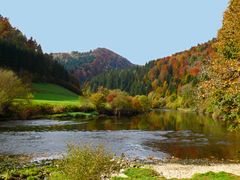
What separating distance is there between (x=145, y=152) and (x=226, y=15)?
2316 centimetres

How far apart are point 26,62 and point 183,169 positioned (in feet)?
449

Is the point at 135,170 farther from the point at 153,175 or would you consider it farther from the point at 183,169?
the point at 183,169

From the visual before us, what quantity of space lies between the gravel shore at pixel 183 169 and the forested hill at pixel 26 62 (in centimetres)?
12085

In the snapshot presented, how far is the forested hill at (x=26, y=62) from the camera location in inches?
6093

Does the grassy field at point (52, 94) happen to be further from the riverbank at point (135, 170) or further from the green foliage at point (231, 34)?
the green foliage at point (231, 34)

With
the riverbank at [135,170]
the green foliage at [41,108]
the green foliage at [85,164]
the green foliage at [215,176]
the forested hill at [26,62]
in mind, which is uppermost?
the forested hill at [26,62]

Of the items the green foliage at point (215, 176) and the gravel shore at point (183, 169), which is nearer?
the green foliage at point (215, 176)

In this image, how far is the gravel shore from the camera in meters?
32.2

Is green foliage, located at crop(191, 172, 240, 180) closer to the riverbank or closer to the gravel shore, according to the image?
the riverbank

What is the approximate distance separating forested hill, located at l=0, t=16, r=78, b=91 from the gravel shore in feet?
396

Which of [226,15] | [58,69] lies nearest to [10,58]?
[58,69]

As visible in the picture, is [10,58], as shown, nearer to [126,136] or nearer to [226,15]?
[126,136]

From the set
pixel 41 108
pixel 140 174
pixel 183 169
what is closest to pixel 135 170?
pixel 140 174

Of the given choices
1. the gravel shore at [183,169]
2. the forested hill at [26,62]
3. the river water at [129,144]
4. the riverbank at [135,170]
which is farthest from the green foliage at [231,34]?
the forested hill at [26,62]
